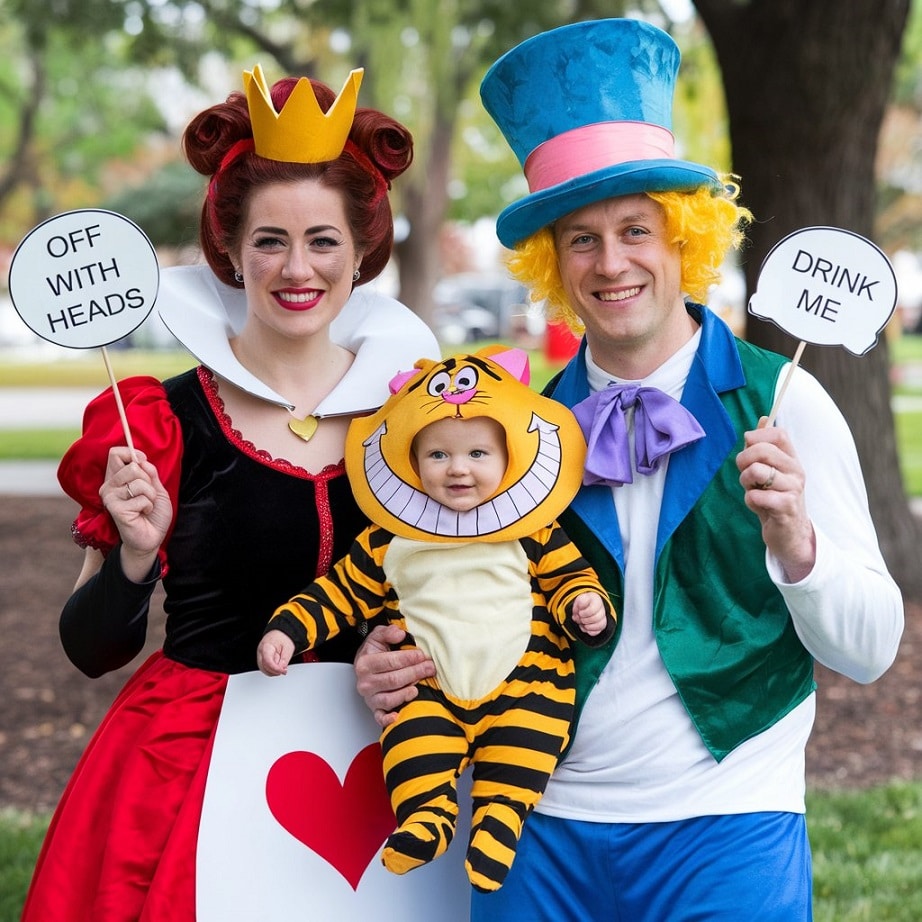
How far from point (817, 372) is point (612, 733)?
4580 millimetres

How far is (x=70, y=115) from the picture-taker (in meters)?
24.7

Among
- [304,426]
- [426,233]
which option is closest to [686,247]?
[304,426]

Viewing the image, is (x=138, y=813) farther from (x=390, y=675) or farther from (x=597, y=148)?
(x=597, y=148)

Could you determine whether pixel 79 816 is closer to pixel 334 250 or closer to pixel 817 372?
pixel 334 250

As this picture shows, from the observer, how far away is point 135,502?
2283 millimetres

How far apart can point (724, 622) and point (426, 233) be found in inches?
507

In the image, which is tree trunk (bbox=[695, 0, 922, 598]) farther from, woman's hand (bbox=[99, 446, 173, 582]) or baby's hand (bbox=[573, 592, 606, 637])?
woman's hand (bbox=[99, 446, 173, 582])

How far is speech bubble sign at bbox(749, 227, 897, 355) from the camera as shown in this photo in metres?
2.18

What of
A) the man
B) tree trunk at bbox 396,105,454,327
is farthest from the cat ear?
tree trunk at bbox 396,105,454,327

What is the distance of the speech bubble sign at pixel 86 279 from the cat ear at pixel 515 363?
2.13ft

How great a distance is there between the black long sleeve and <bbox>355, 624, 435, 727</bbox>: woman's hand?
0.43 meters

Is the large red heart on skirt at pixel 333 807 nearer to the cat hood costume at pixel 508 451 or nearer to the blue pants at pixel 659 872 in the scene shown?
the blue pants at pixel 659 872

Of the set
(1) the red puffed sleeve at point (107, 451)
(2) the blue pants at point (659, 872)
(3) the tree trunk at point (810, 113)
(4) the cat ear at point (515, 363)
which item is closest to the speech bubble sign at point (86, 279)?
(1) the red puffed sleeve at point (107, 451)

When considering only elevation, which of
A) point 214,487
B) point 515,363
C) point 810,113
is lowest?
point 214,487
